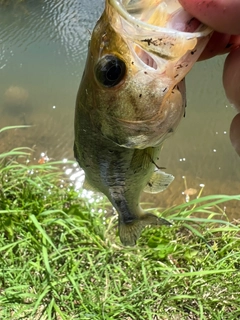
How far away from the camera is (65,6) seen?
5.01m

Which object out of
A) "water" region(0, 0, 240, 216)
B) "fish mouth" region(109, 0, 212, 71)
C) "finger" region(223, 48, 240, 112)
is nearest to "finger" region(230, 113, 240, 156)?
"finger" region(223, 48, 240, 112)

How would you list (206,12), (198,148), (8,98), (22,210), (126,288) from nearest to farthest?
(206,12) < (126,288) < (22,210) < (198,148) < (8,98)

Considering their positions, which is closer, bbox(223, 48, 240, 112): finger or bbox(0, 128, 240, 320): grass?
bbox(223, 48, 240, 112): finger

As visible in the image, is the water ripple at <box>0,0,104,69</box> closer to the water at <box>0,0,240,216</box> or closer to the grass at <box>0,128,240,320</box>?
the water at <box>0,0,240,216</box>

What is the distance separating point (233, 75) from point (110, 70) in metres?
0.33

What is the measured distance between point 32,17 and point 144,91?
413 cm

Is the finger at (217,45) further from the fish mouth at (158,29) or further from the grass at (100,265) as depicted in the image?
the grass at (100,265)

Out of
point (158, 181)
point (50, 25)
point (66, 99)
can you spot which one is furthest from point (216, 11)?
point (50, 25)

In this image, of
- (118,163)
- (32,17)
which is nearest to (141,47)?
(118,163)

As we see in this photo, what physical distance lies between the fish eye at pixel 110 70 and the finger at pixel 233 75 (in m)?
0.30

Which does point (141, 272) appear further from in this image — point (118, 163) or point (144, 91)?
point (144, 91)

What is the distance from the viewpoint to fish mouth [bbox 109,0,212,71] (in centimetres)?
97

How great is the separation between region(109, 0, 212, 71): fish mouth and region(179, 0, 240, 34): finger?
0.04 metres

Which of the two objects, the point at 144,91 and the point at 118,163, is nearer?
the point at 144,91
